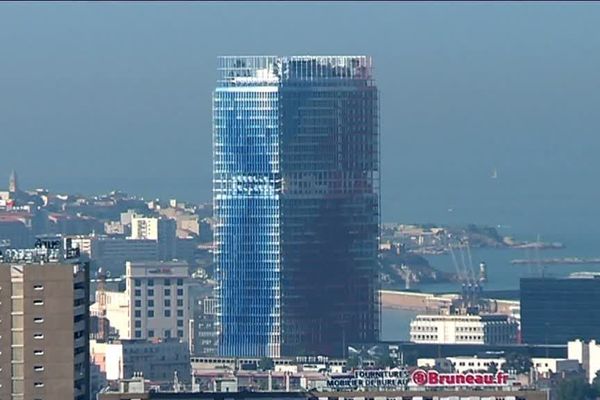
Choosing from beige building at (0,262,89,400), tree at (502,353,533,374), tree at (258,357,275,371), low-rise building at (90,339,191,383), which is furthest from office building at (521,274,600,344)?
beige building at (0,262,89,400)

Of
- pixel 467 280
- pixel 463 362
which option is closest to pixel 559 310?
pixel 463 362

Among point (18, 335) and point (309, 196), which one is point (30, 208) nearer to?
point (309, 196)

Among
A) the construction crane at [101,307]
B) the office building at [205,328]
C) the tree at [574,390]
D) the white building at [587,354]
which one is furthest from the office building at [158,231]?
the tree at [574,390]

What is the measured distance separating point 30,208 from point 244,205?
116ft

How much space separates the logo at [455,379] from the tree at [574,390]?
91.0 feet

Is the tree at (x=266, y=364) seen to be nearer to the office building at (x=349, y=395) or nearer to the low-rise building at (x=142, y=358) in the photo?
the low-rise building at (x=142, y=358)

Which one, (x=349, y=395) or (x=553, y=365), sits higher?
(x=349, y=395)

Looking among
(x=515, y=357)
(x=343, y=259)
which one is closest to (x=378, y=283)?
(x=343, y=259)

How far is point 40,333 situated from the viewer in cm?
5144

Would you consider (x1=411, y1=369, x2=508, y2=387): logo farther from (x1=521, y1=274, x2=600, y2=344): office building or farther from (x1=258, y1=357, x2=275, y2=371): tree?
(x1=521, y1=274, x2=600, y2=344): office building

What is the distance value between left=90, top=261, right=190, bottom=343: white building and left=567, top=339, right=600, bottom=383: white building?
1461cm

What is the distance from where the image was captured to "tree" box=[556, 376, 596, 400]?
90.6 metres

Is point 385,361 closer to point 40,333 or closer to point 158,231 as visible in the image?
point 40,333

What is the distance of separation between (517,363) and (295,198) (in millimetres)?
23233
